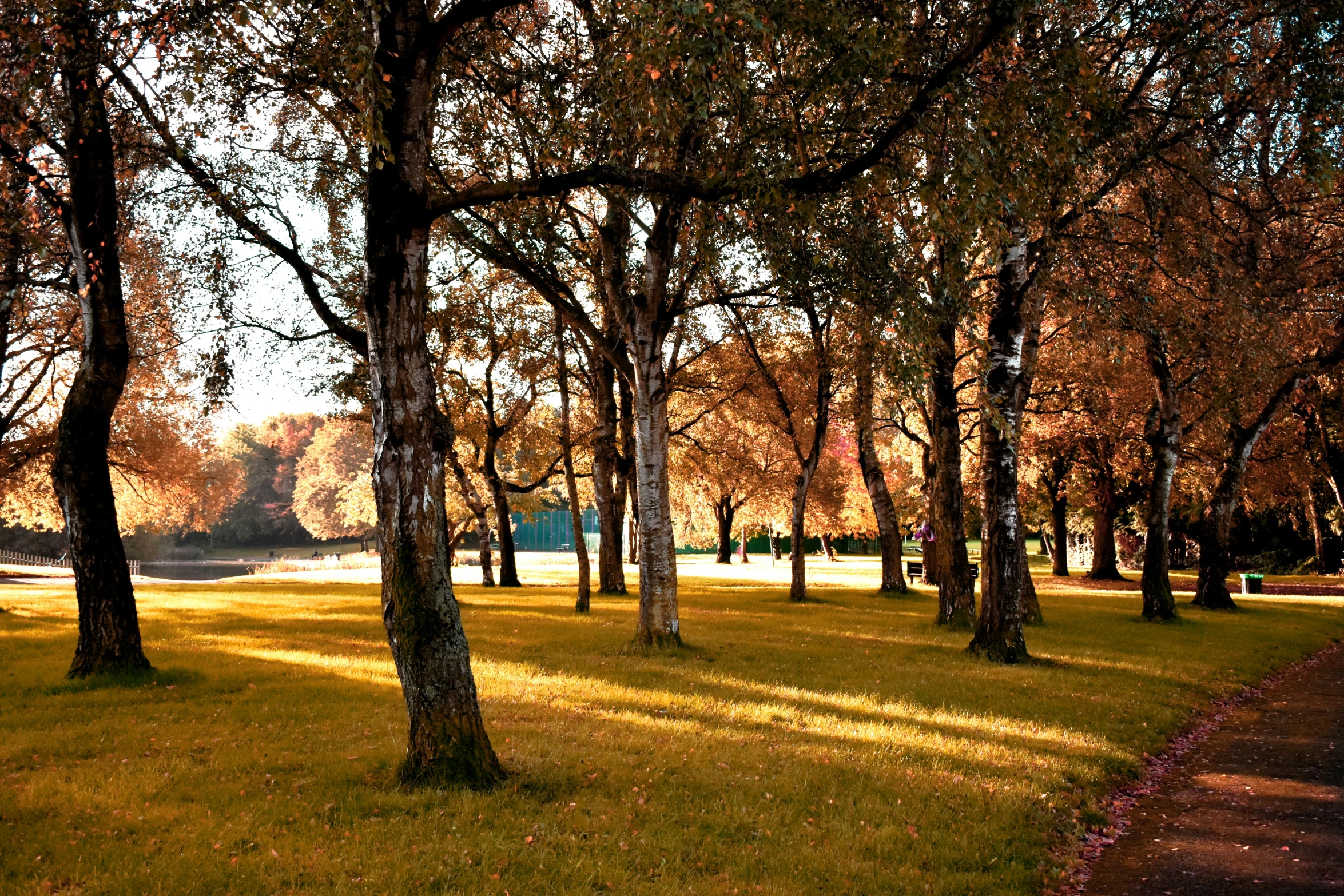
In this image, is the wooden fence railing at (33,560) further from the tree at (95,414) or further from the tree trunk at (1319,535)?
the tree trunk at (1319,535)

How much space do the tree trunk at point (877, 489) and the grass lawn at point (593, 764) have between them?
8.93 m

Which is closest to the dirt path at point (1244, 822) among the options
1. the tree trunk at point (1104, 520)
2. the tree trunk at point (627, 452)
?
the tree trunk at point (627, 452)

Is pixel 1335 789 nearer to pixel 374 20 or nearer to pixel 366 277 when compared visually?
pixel 366 277

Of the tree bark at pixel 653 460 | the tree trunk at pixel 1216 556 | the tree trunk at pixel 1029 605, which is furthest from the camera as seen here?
the tree trunk at pixel 1216 556

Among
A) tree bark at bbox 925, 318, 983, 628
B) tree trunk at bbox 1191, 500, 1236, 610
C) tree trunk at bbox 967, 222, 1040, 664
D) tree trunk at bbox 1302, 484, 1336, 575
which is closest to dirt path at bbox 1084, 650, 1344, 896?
tree trunk at bbox 967, 222, 1040, 664

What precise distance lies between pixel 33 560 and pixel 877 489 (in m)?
53.2

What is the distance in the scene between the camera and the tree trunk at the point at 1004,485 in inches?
532

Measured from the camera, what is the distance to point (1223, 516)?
75.8ft

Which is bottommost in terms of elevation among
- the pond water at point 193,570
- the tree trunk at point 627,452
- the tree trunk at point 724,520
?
the pond water at point 193,570

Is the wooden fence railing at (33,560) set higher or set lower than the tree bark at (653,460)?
lower

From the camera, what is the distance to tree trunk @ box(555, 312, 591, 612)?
20391 millimetres

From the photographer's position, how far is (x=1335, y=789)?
25.0ft

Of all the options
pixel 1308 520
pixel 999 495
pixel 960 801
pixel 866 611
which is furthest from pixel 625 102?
pixel 1308 520

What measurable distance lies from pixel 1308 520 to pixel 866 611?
30798mm
